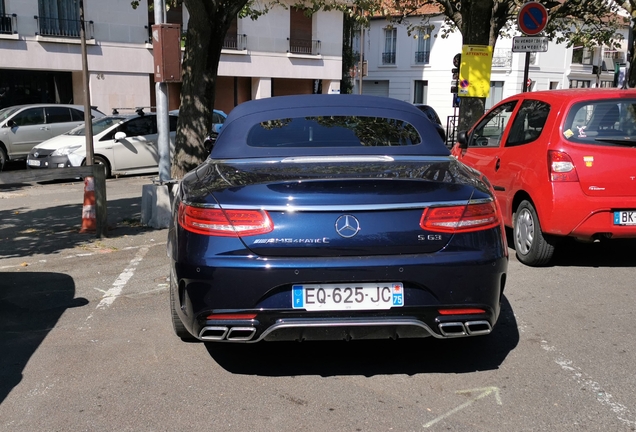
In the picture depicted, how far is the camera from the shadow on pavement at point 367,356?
412 cm

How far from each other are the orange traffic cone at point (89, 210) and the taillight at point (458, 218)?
576 cm

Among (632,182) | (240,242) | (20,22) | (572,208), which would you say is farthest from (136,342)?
(20,22)

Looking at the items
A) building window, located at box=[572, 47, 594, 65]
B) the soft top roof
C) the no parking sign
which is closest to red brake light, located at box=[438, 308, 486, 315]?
the soft top roof

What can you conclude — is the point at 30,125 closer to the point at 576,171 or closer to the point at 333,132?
the point at 333,132

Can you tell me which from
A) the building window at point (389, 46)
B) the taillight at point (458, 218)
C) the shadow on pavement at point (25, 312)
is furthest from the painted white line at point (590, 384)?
the building window at point (389, 46)

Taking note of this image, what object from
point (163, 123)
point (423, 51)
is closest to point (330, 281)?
point (163, 123)

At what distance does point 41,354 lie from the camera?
4.37 m

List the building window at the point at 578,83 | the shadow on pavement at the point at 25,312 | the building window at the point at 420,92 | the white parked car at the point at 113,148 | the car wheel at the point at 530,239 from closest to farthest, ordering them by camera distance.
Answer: the shadow on pavement at the point at 25,312 < the car wheel at the point at 530,239 < the white parked car at the point at 113,148 < the building window at the point at 420,92 < the building window at the point at 578,83

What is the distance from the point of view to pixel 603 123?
6.29 meters

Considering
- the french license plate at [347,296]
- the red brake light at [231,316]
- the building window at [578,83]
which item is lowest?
the building window at [578,83]

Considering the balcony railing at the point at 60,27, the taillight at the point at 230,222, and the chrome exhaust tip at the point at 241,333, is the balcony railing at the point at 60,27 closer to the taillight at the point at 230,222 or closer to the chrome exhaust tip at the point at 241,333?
the taillight at the point at 230,222

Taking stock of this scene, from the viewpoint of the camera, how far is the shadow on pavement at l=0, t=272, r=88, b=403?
4.23 meters

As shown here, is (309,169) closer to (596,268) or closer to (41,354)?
(41,354)

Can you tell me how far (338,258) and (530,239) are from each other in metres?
3.66
